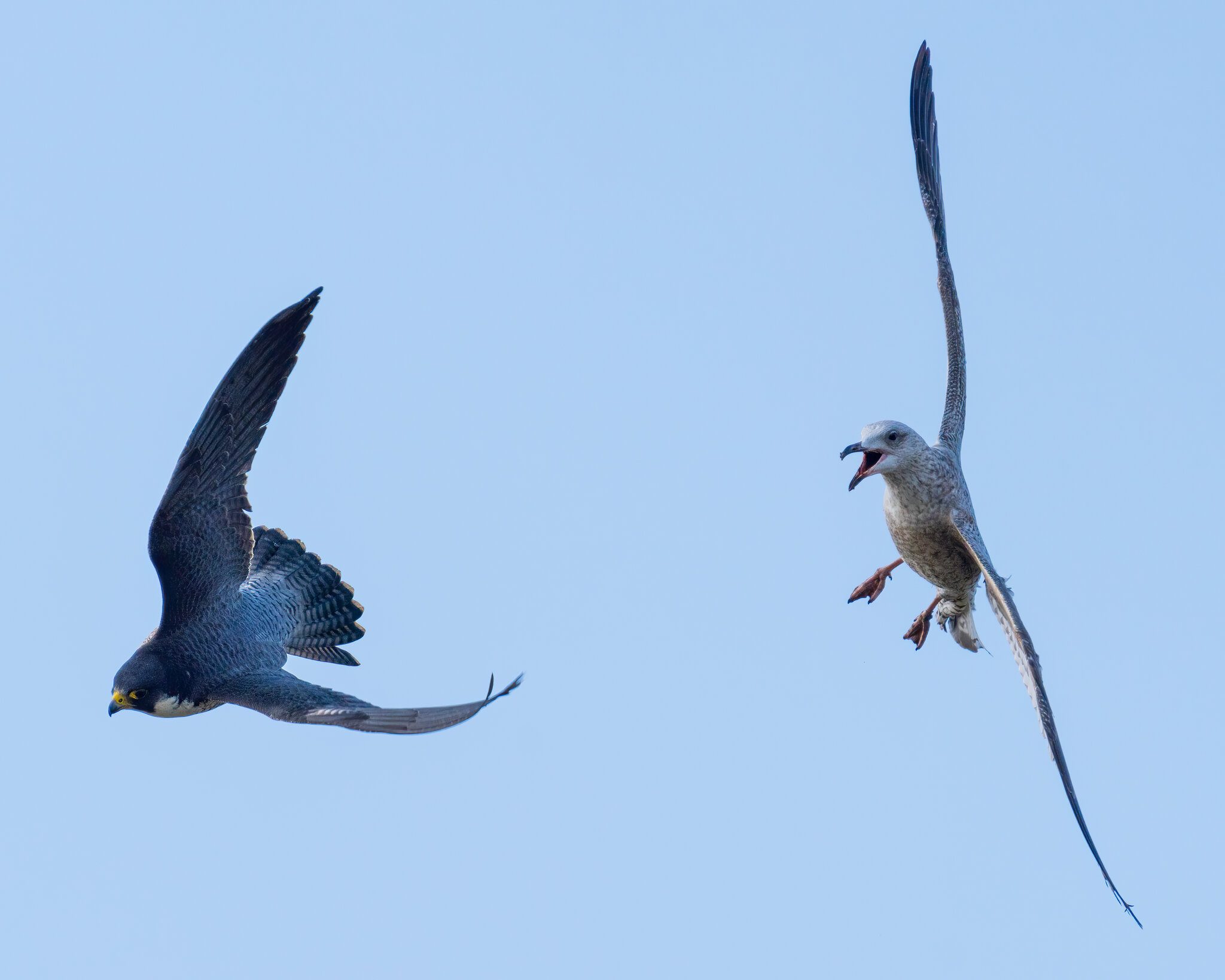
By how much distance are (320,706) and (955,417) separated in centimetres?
603

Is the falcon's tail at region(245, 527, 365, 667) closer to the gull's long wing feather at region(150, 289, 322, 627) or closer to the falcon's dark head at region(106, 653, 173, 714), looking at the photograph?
the gull's long wing feather at region(150, 289, 322, 627)

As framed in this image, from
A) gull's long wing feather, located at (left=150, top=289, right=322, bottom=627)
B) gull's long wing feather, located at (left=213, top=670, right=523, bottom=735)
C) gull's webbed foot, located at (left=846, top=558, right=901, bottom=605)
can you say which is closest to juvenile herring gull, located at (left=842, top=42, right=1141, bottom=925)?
gull's webbed foot, located at (left=846, top=558, right=901, bottom=605)

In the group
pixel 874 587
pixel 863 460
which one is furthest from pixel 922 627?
pixel 863 460

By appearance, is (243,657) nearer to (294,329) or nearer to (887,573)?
(294,329)

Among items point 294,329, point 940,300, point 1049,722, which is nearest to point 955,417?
point 940,300

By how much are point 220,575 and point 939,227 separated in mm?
7090

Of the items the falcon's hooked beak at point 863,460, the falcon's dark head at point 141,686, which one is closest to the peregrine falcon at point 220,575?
the falcon's dark head at point 141,686

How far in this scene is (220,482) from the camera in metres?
14.7

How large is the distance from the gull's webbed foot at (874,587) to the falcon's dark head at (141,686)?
5.63 m

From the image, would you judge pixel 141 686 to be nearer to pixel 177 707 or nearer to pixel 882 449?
pixel 177 707

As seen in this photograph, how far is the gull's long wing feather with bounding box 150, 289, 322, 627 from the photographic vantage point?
14336 millimetres

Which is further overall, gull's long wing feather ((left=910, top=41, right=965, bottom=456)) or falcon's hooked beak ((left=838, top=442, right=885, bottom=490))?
gull's long wing feather ((left=910, top=41, right=965, bottom=456))

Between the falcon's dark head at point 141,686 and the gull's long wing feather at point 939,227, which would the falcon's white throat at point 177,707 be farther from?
the gull's long wing feather at point 939,227

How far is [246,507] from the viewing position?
48.6ft
